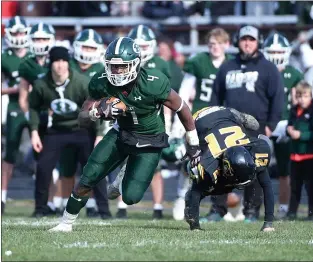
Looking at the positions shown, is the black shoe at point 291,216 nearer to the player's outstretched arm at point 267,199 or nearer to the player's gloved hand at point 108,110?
the player's outstretched arm at point 267,199

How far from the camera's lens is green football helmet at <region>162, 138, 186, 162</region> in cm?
1251

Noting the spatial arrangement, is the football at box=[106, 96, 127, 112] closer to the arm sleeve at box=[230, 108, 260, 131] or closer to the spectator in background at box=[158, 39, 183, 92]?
the arm sleeve at box=[230, 108, 260, 131]

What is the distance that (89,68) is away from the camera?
1255 cm

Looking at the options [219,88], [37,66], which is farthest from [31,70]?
[219,88]

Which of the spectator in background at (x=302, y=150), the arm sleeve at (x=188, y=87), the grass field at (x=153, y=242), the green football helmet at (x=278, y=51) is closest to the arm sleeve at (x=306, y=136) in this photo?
the spectator in background at (x=302, y=150)

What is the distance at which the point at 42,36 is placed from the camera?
12867 mm

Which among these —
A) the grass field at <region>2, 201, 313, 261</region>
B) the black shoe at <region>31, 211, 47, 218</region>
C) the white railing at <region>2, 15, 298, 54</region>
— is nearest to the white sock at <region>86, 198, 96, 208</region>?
the black shoe at <region>31, 211, 47, 218</region>

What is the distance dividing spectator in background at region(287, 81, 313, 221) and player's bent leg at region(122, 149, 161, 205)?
324 centimetres

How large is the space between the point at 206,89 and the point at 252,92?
1.07m

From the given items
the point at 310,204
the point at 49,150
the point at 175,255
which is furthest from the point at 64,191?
the point at 175,255

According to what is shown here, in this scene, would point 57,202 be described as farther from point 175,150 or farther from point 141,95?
point 141,95

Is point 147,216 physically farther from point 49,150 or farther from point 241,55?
point 241,55

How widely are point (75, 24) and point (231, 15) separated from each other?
99.2 inches

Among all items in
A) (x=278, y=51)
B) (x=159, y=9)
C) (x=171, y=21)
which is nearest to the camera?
(x=278, y=51)
